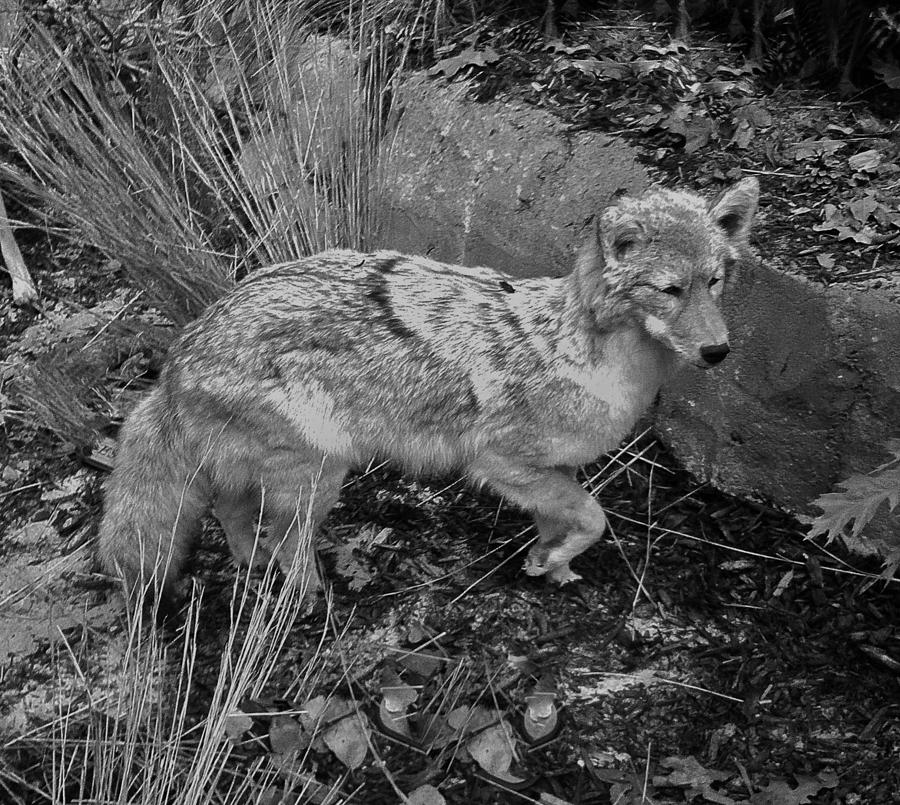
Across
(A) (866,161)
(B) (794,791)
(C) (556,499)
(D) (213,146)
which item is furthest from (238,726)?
(A) (866,161)

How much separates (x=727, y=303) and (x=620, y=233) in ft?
3.57

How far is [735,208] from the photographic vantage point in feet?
12.6

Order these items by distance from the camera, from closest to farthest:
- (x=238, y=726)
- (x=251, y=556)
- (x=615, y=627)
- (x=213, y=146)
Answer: (x=238, y=726) < (x=615, y=627) < (x=251, y=556) < (x=213, y=146)

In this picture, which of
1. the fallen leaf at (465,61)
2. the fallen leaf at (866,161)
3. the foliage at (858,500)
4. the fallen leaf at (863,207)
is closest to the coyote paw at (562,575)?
the foliage at (858,500)

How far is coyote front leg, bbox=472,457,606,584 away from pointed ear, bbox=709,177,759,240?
118cm

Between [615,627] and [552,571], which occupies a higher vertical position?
[552,571]

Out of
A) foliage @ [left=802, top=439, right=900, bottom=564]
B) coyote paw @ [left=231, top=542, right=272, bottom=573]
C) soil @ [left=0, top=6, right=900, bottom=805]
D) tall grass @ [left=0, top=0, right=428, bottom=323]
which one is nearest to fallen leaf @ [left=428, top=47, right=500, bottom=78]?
tall grass @ [left=0, top=0, right=428, bottom=323]

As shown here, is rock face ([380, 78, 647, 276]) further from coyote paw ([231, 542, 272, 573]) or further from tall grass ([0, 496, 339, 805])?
tall grass ([0, 496, 339, 805])

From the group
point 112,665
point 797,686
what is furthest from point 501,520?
point 112,665

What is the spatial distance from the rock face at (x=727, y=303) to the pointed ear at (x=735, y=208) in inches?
25.8

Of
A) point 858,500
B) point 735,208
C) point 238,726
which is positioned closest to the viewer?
point 858,500

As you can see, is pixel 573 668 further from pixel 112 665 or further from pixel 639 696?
pixel 112 665

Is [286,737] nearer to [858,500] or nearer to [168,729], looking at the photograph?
[168,729]

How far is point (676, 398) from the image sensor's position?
4895 millimetres
